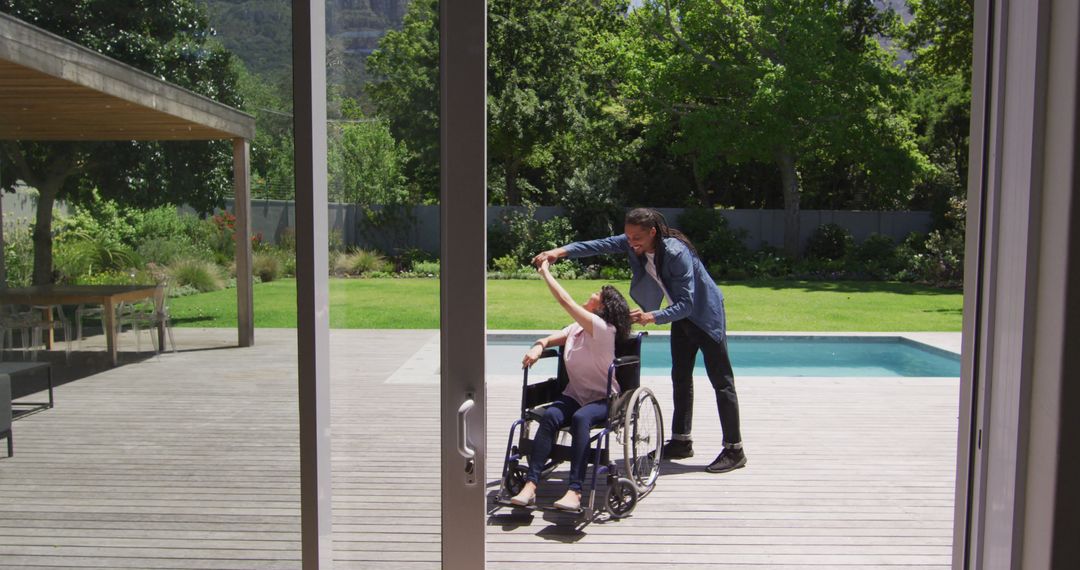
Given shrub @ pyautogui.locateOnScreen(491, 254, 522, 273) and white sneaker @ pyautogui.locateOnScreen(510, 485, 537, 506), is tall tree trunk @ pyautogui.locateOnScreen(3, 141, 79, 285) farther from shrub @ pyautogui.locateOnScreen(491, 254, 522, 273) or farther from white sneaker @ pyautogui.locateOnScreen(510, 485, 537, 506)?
shrub @ pyautogui.locateOnScreen(491, 254, 522, 273)

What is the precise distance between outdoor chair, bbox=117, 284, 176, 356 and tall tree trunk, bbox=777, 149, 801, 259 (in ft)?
58.0

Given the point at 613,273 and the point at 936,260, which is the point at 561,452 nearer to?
the point at 613,273

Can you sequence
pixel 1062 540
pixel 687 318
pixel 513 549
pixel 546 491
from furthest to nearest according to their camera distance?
1. pixel 687 318
2. pixel 546 491
3. pixel 513 549
4. pixel 1062 540

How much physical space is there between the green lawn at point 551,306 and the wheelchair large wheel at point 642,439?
2.27m

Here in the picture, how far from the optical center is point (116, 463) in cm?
177

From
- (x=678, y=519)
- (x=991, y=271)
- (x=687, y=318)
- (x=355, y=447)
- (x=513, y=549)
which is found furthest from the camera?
(x=687, y=318)

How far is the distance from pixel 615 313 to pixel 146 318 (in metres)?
2.61

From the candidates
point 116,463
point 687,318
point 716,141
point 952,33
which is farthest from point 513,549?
point 952,33

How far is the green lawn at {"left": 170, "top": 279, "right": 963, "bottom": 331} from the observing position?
1.75 metres

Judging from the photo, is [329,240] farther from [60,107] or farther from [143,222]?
[60,107]

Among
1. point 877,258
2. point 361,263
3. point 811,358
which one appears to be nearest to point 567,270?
point 877,258

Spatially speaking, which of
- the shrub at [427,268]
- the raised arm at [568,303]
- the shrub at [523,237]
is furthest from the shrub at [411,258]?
the shrub at [523,237]

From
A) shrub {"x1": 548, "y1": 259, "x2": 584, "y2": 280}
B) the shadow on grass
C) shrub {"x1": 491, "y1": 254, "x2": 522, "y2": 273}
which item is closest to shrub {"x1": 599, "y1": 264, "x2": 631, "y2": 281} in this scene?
shrub {"x1": 548, "y1": 259, "x2": 584, "y2": 280}

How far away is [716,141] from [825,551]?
603 inches
